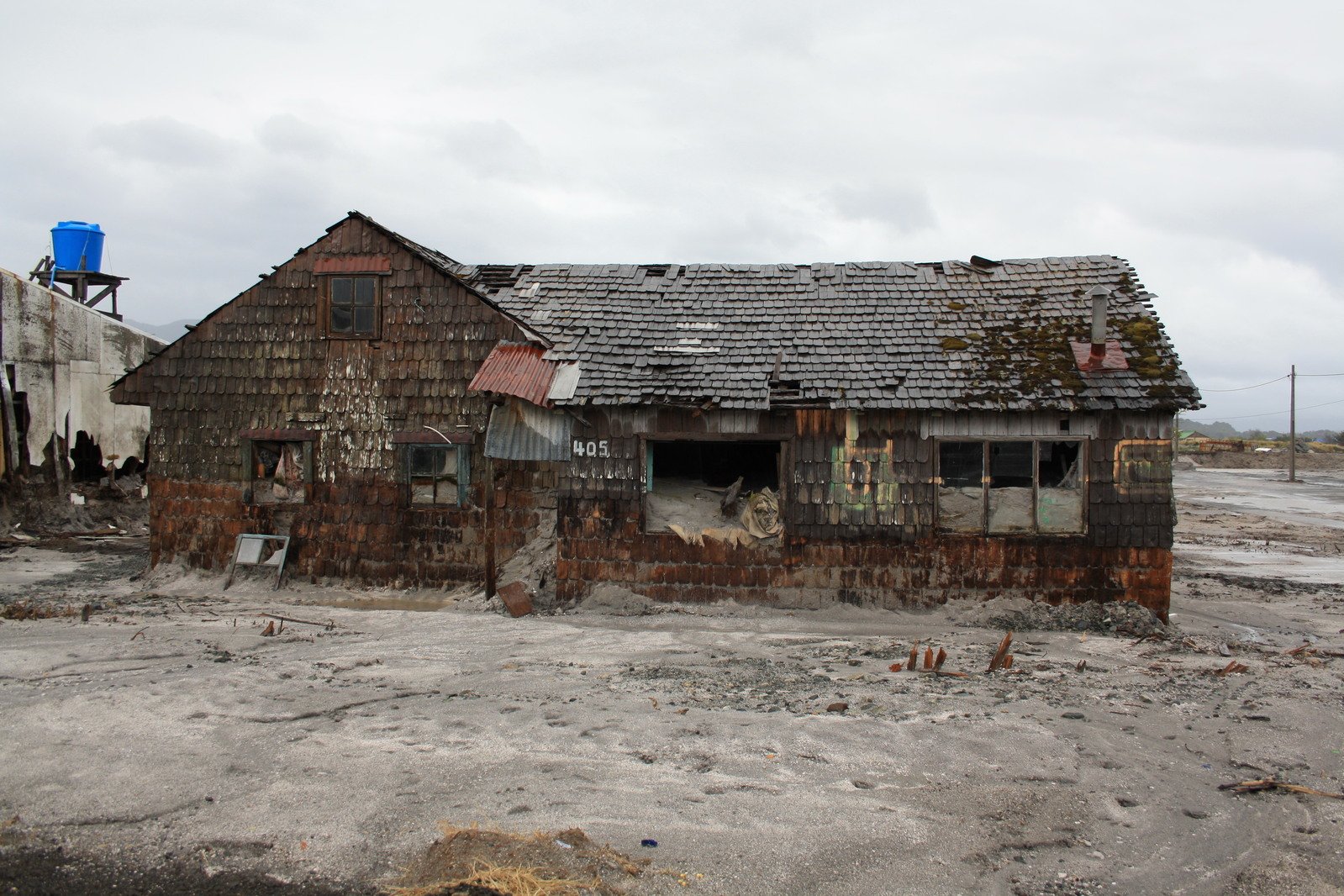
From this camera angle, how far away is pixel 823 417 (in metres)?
11.6

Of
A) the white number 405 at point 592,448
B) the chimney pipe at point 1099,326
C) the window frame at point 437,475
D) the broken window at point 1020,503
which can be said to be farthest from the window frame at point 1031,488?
the window frame at point 437,475

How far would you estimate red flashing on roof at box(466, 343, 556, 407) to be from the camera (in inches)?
464

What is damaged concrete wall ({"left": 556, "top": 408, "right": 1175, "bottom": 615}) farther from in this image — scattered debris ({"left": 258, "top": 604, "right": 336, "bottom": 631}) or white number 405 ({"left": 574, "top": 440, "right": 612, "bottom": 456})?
scattered debris ({"left": 258, "top": 604, "right": 336, "bottom": 631})

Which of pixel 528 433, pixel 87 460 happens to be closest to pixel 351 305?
pixel 528 433

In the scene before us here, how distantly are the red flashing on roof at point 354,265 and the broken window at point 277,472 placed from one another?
109 inches

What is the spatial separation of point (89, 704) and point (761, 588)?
777cm

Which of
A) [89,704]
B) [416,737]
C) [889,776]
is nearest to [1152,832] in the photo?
[889,776]

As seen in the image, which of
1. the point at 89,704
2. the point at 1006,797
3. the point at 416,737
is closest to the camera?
the point at 1006,797

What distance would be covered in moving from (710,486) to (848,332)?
10.8 feet

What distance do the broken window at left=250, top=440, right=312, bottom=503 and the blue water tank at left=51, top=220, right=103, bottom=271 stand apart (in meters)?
16.4

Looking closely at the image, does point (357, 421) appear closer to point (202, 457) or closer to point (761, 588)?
point (202, 457)

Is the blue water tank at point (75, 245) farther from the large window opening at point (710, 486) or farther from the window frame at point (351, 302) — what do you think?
the large window opening at point (710, 486)

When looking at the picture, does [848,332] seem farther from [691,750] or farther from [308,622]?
[308,622]

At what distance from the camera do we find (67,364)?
19.2 m
